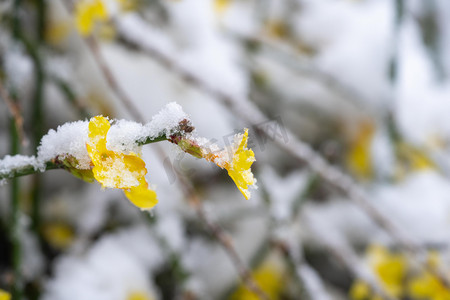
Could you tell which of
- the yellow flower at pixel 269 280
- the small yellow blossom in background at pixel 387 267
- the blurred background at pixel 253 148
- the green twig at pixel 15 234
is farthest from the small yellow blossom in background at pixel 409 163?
the green twig at pixel 15 234

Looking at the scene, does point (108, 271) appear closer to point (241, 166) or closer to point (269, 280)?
point (269, 280)

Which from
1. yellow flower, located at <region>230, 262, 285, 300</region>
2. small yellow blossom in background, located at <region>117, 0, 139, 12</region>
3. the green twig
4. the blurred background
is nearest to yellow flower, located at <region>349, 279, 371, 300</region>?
the blurred background

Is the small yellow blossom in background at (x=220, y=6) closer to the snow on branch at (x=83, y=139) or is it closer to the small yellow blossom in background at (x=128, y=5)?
the small yellow blossom in background at (x=128, y=5)

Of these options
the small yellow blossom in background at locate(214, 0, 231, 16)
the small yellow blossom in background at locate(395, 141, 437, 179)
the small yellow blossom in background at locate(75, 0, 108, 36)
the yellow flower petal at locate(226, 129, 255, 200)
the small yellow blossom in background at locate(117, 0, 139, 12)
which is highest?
the small yellow blossom in background at locate(214, 0, 231, 16)

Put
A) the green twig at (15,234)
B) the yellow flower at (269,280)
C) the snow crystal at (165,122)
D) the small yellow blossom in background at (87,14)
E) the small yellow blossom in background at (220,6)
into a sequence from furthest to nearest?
the small yellow blossom in background at (220,6) < the yellow flower at (269,280) < the small yellow blossom in background at (87,14) < the green twig at (15,234) < the snow crystal at (165,122)

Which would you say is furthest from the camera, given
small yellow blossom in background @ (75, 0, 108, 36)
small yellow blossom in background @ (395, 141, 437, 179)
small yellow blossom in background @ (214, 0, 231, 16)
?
small yellow blossom in background @ (214, 0, 231, 16)

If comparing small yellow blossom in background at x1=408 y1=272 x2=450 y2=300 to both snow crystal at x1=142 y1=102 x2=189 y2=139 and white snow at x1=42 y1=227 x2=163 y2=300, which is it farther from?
snow crystal at x1=142 y1=102 x2=189 y2=139
